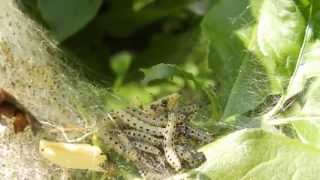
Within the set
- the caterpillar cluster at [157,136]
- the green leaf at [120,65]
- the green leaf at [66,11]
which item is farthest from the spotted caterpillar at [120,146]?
the green leaf at [120,65]

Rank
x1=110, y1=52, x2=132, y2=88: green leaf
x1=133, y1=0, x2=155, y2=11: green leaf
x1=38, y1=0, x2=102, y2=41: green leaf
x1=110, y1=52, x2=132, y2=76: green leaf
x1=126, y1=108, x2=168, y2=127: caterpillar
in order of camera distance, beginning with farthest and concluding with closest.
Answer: x1=110, y1=52, x2=132, y2=76: green leaf < x1=110, y1=52, x2=132, y2=88: green leaf < x1=133, y1=0, x2=155, y2=11: green leaf < x1=38, y1=0, x2=102, y2=41: green leaf < x1=126, y1=108, x2=168, y2=127: caterpillar

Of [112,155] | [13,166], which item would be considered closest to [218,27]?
[112,155]

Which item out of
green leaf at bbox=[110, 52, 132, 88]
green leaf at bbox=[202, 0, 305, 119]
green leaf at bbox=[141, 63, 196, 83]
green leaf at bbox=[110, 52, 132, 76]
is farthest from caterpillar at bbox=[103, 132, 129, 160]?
green leaf at bbox=[110, 52, 132, 76]

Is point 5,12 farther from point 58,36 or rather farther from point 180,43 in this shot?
point 180,43

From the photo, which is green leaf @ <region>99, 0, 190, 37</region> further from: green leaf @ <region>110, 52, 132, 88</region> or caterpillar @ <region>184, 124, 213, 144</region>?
caterpillar @ <region>184, 124, 213, 144</region>

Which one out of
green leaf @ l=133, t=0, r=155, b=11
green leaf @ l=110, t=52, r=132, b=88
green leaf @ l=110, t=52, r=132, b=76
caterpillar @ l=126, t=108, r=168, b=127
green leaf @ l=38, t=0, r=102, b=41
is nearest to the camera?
caterpillar @ l=126, t=108, r=168, b=127

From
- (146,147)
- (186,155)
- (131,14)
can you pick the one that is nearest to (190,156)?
(186,155)

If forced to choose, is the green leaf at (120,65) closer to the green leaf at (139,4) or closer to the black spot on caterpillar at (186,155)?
the green leaf at (139,4)
